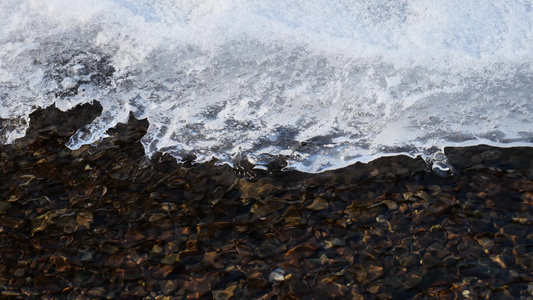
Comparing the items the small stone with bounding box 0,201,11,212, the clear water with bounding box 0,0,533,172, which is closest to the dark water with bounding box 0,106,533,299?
the small stone with bounding box 0,201,11,212

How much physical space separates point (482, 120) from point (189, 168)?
Result: 266 centimetres

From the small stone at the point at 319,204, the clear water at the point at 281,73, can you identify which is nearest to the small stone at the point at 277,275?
the small stone at the point at 319,204

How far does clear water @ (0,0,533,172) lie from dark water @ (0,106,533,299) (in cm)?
27

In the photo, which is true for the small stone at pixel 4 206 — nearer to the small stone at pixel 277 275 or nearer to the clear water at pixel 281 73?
the clear water at pixel 281 73

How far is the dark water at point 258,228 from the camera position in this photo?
3766mm

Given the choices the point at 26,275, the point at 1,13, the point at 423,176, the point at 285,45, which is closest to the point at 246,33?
the point at 285,45

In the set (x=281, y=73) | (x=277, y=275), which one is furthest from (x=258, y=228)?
(x=281, y=73)

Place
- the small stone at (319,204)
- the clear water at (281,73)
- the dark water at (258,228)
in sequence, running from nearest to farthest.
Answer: the dark water at (258,228)
the small stone at (319,204)
the clear water at (281,73)

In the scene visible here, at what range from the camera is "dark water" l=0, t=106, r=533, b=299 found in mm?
3766

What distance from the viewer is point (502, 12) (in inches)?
231

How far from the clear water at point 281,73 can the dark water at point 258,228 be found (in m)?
0.27

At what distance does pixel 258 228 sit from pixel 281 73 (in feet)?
6.36

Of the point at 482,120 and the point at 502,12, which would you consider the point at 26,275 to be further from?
the point at 502,12

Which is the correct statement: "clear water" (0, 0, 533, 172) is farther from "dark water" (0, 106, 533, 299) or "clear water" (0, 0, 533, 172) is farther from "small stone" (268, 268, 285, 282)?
"small stone" (268, 268, 285, 282)
